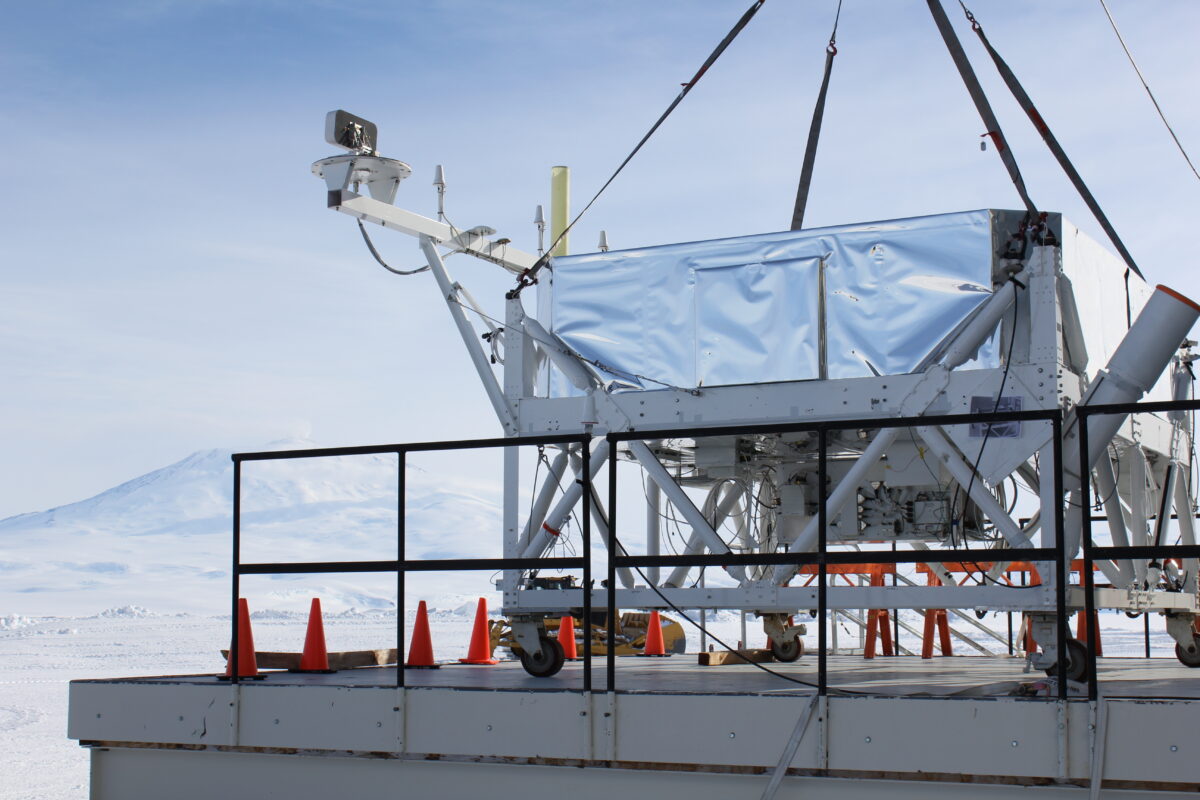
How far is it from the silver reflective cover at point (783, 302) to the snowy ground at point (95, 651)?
8014 mm

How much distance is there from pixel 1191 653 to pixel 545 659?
5.20 metres

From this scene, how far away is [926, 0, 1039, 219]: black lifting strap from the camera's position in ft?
29.1

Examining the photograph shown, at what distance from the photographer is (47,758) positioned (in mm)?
16078

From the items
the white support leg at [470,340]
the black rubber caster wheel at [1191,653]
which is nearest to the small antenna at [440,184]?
the white support leg at [470,340]

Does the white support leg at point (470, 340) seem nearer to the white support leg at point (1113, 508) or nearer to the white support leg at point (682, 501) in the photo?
the white support leg at point (682, 501)

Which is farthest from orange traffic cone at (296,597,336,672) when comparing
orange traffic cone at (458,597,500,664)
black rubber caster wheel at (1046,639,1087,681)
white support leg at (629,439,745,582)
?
black rubber caster wheel at (1046,639,1087,681)

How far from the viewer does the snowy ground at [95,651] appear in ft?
51.3

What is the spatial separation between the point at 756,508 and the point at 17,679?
68.9 feet

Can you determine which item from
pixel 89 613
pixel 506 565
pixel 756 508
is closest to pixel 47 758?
pixel 756 508

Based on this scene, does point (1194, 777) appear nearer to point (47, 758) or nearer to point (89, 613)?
point (47, 758)

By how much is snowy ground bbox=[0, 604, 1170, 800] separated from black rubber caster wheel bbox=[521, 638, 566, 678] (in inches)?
272

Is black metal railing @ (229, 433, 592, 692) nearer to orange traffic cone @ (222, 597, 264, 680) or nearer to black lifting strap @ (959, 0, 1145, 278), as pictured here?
orange traffic cone @ (222, 597, 264, 680)

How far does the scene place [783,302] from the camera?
29.1 ft

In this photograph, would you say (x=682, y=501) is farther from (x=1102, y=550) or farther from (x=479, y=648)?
(x=479, y=648)
